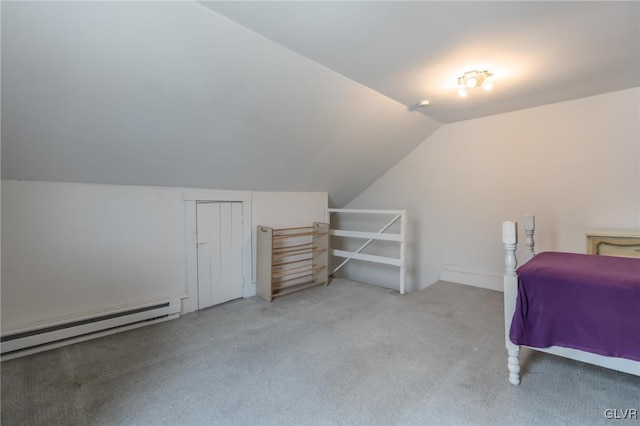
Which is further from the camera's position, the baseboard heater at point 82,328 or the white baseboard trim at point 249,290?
the white baseboard trim at point 249,290

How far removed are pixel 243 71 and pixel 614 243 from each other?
3.55 m

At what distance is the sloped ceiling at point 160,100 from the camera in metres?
1.60

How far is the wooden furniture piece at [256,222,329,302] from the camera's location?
3.51 metres

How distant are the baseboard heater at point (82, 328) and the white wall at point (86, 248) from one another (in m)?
0.06

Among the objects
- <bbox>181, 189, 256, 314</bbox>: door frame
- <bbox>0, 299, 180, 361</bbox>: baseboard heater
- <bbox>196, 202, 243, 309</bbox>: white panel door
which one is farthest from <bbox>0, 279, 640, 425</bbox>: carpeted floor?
<bbox>196, 202, 243, 309</bbox>: white panel door

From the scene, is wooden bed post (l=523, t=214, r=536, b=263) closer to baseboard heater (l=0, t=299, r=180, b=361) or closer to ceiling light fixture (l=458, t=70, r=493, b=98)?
ceiling light fixture (l=458, t=70, r=493, b=98)

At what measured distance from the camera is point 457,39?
203 centimetres

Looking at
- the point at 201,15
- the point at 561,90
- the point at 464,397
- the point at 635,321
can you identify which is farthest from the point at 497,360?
the point at 201,15

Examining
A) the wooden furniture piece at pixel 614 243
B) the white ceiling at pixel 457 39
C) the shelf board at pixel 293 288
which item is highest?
the white ceiling at pixel 457 39

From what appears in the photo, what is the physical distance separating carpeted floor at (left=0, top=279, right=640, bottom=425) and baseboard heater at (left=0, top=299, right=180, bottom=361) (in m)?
0.09

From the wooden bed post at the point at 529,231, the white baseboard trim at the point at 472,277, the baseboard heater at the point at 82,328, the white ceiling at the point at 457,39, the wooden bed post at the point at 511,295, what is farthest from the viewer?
the white baseboard trim at the point at 472,277

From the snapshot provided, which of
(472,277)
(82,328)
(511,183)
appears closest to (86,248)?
(82,328)

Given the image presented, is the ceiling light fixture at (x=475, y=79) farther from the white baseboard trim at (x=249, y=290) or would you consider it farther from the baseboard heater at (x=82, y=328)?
the baseboard heater at (x=82, y=328)

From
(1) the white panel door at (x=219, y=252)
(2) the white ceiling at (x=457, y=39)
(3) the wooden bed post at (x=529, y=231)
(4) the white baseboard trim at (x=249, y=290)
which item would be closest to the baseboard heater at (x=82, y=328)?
(1) the white panel door at (x=219, y=252)
